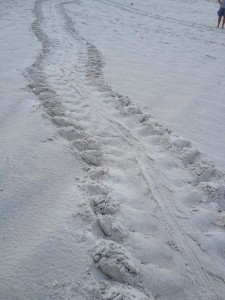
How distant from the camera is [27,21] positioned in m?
8.05

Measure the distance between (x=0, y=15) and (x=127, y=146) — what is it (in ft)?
24.2

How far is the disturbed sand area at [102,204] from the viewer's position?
6.26ft

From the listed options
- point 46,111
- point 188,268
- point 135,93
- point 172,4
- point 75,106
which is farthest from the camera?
point 172,4

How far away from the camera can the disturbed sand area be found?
75.1 inches

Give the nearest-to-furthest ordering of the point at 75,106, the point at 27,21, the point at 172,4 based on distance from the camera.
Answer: the point at 75,106, the point at 27,21, the point at 172,4

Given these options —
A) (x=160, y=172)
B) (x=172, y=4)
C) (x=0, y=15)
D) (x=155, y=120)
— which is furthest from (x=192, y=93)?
(x=172, y=4)

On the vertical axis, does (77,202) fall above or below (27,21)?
below

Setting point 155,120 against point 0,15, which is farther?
point 0,15

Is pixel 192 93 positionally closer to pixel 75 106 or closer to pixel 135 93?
pixel 135 93

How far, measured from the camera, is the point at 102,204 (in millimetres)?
2416

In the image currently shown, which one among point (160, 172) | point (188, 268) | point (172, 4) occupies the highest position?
point (172, 4)

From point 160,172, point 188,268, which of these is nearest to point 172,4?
point 160,172

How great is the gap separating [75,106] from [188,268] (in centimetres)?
253

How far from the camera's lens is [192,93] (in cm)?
464
